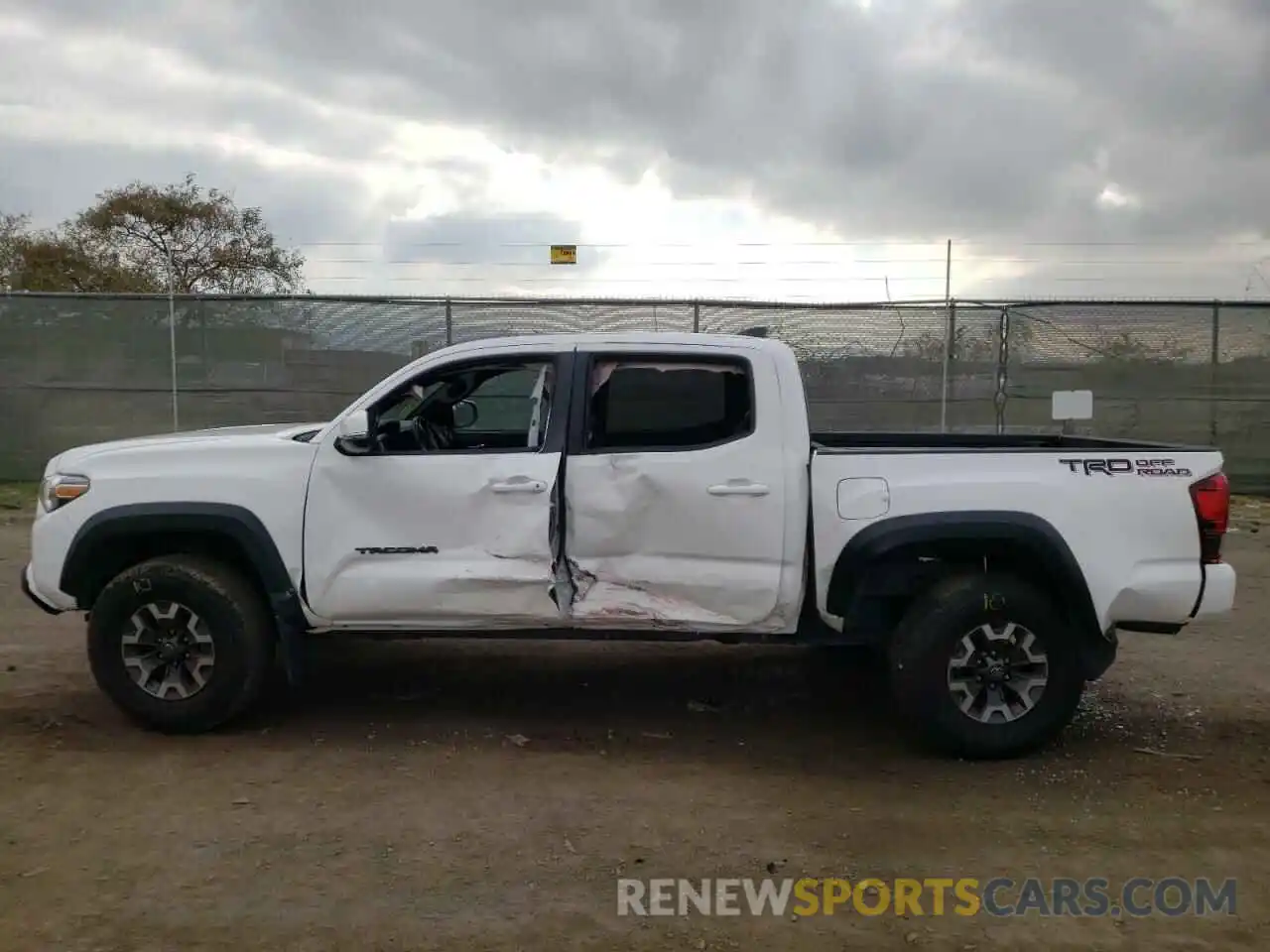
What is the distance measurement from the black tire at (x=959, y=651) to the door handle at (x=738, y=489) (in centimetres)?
88

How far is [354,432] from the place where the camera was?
5043 millimetres

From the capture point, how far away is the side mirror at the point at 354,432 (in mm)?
5047

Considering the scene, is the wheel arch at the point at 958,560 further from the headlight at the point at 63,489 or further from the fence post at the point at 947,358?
the fence post at the point at 947,358

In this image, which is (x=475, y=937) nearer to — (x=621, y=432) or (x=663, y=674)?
(x=621, y=432)

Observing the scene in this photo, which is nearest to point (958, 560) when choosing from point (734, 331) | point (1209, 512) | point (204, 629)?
point (1209, 512)

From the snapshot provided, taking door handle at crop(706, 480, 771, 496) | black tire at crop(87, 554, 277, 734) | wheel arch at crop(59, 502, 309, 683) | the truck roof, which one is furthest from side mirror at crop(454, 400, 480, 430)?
door handle at crop(706, 480, 771, 496)

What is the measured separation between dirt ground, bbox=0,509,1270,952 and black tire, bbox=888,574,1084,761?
0.16 meters

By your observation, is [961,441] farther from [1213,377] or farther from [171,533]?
[1213,377]

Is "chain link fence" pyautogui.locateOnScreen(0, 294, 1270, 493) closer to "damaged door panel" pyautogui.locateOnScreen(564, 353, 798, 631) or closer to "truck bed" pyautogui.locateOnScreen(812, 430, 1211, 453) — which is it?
"truck bed" pyautogui.locateOnScreen(812, 430, 1211, 453)

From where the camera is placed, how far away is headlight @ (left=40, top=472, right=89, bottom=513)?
5223 mm

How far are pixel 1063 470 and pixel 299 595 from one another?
350cm

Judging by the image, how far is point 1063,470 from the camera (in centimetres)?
489

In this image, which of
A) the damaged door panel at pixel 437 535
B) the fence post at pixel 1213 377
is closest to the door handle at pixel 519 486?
the damaged door panel at pixel 437 535

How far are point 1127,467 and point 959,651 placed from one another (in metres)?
1.09
